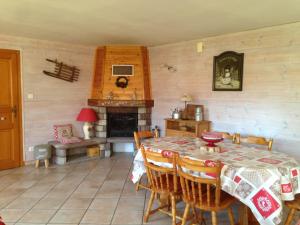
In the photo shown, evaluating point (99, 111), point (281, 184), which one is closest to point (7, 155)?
point (99, 111)

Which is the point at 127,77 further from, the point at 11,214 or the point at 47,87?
the point at 11,214

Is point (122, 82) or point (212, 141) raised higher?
point (122, 82)

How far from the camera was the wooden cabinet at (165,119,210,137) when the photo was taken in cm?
458

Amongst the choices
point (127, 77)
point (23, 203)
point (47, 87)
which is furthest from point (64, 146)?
point (127, 77)

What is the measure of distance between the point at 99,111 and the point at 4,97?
1810 mm

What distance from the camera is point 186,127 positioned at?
4.88m

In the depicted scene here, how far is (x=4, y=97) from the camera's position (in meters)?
4.65

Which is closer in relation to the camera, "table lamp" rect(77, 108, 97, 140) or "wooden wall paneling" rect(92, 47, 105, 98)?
"table lamp" rect(77, 108, 97, 140)

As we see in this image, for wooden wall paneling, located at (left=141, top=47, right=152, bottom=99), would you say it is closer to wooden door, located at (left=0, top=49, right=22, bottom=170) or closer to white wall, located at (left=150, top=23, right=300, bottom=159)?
white wall, located at (left=150, top=23, right=300, bottom=159)

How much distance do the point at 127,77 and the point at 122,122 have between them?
1004 mm

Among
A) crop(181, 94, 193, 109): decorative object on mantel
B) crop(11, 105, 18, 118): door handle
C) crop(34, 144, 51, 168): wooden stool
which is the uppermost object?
crop(181, 94, 193, 109): decorative object on mantel

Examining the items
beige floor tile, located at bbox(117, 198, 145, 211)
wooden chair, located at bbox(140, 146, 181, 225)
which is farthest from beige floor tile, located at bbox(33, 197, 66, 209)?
wooden chair, located at bbox(140, 146, 181, 225)

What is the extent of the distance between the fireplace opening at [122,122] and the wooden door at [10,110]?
1.77 metres

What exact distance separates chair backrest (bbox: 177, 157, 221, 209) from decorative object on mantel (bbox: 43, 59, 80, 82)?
146 inches
